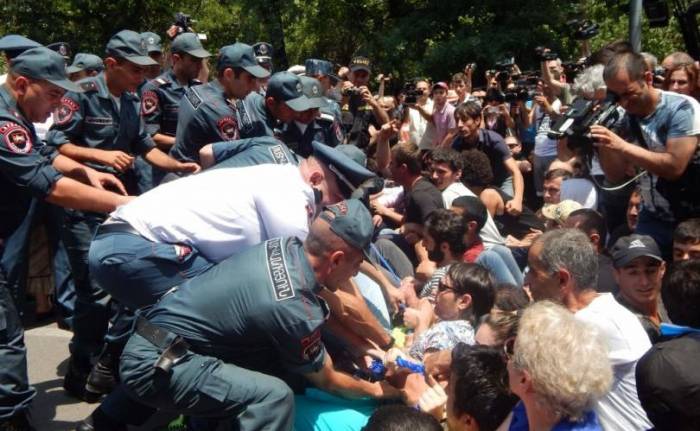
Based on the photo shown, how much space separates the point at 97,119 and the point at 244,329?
7.46 feet

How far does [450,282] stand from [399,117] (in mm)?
5222

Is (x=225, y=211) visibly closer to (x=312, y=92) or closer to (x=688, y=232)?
(x=312, y=92)

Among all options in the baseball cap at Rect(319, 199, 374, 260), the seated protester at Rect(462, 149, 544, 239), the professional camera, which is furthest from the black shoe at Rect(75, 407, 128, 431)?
the seated protester at Rect(462, 149, 544, 239)

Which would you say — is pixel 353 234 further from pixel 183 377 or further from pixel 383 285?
pixel 383 285

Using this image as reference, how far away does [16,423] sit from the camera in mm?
3561

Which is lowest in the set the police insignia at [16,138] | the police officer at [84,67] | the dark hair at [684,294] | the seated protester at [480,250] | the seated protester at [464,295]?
the seated protester at [480,250]

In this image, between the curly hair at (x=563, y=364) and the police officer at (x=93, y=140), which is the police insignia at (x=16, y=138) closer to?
the police officer at (x=93, y=140)

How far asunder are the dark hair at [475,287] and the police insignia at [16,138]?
210cm

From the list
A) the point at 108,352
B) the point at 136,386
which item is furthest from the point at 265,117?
the point at 136,386

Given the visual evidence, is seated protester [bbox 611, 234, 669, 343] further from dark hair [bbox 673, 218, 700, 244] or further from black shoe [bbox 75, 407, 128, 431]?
black shoe [bbox 75, 407, 128, 431]

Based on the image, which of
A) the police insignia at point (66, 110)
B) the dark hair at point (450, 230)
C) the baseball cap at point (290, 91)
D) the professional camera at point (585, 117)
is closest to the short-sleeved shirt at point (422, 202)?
the dark hair at point (450, 230)

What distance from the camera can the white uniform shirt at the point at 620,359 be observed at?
113 inches

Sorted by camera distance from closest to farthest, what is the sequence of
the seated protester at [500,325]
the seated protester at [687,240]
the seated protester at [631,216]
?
the seated protester at [500,325], the seated protester at [687,240], the seated protester at [631,216]

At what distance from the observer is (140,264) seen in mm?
3232
